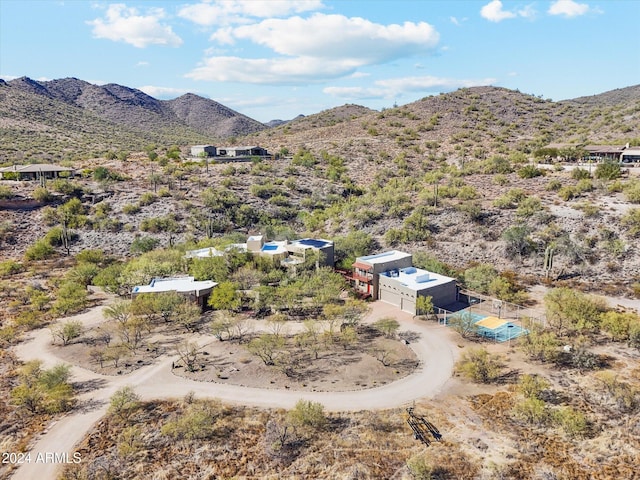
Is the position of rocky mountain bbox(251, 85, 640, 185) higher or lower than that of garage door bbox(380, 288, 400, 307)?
higher

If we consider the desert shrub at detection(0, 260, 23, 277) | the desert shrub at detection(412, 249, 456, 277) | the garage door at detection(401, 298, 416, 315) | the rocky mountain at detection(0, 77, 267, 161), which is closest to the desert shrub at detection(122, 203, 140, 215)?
the desert shrub at detection(0, 260, 23, 277)

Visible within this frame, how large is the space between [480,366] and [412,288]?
11951 mm

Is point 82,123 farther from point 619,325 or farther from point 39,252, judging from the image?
point 619,325

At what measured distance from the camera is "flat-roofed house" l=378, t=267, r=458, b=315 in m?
40.5

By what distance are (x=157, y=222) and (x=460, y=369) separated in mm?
50035

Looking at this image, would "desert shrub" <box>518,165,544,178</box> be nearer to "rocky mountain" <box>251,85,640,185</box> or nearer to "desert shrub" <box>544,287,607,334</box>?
"rocky mountain" <box>251,85,640,185</box>

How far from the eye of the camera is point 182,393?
27750 millimetres

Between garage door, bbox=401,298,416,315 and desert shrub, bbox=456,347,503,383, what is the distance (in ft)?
29.2

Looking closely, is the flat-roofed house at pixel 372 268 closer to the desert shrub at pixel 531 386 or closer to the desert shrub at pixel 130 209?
the desert shrub at pixel 531 386

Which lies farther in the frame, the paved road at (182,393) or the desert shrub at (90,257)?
the desert shrub at (90,257)

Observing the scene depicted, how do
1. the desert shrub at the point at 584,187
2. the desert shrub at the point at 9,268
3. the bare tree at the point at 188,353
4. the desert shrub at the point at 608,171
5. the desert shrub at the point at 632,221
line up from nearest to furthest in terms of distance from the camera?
the bare tree at the point at 188,353
the desert shrub at the point at 632,221
the desert shrub at the point at 9,268
the desert shrub at the point at 584,187
the desert shrub at the point at 608,171

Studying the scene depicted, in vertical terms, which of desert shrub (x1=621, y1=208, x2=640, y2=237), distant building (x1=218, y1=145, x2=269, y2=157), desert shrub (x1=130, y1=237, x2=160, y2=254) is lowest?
desert shrub (x1=130, y1=237, x2=160, y2=254)

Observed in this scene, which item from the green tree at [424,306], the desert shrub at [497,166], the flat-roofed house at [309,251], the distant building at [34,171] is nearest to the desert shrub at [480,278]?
the green tree at [424,306]

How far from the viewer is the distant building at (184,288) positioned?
40781mm
